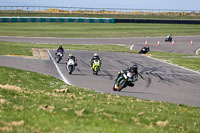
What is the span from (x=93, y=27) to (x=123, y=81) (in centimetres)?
6447

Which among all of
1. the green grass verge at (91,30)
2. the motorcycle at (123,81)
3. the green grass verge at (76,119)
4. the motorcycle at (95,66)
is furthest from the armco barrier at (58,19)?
the green grass verge at (76,119)

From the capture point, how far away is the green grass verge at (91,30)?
230 ft

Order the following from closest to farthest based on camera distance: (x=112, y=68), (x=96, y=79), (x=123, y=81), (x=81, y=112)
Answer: (x=81, y=112) → (x=123, y=81) → (x=96, y=79) → (x=112, y=68)

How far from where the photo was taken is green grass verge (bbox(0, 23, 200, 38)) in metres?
70.2

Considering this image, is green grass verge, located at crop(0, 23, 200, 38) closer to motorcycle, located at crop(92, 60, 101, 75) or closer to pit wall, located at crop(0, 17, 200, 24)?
pit wall, located at crop(0, 17, 200, 24)

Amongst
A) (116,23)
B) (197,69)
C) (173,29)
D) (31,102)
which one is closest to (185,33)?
(173,29)

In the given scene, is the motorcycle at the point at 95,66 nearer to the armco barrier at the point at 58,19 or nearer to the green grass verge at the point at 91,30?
the green grass verge at the point at 91,30

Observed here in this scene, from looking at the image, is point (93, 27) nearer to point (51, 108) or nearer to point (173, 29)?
point (173, 29)

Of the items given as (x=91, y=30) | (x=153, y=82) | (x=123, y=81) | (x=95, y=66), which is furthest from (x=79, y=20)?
(x=123, y=81)

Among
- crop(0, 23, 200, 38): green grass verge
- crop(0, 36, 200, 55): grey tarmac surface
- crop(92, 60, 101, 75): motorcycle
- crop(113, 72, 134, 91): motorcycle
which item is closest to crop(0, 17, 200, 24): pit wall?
crop(0, 23, 200, 38): green grass verge

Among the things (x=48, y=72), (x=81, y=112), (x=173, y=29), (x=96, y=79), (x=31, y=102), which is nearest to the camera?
(x=81, y=112)

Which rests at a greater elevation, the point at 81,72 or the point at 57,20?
the point at 57,20

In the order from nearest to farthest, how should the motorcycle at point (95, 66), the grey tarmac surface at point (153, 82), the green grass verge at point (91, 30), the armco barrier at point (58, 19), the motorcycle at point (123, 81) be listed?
the grey tarmac surface at point (153, 82) → the motorcycle at point (123, 81) → the motorcycle at point (95, 66) → the green grass verge at point (91, 30) → the armco barrier at point (58, 19)

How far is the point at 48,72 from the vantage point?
25.3 metres
